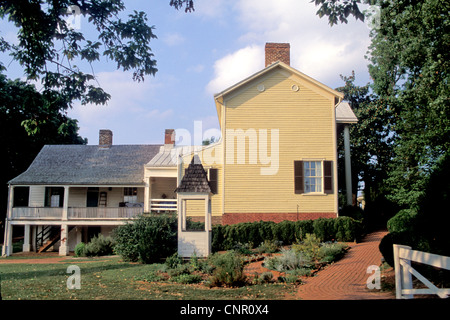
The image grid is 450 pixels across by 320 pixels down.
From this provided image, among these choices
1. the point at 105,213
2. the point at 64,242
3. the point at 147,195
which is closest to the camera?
the point at 147,195

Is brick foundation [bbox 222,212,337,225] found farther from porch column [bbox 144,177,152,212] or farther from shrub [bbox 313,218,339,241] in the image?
porch column [bbox 144,177,152,212]

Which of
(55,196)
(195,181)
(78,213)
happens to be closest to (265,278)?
(195,181)

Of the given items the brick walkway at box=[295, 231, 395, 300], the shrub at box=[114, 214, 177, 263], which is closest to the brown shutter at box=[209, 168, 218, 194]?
the shrub at box=[114, 214, 177, 263]

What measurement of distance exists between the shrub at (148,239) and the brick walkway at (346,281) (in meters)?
6.22

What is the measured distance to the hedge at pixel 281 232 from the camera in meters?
16.9

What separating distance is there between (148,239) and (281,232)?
5793 mm

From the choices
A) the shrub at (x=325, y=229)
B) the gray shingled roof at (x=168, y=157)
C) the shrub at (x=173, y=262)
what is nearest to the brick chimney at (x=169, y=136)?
the gray shingled roof at (x=168, y=157)

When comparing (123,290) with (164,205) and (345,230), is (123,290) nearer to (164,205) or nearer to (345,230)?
(345,230)

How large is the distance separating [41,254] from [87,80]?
19.5 metres

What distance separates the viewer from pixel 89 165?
91.2 feet

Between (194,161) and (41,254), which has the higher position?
(194,161)
